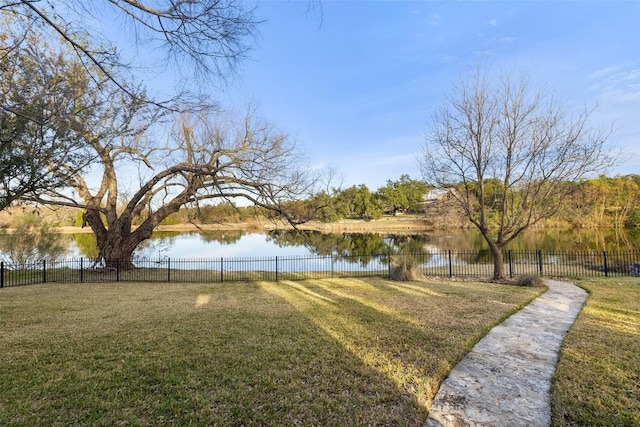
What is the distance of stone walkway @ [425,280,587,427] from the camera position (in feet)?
9.15

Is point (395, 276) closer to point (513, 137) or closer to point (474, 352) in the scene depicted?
point (513, 137)

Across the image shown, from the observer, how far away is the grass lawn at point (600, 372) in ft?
9.12

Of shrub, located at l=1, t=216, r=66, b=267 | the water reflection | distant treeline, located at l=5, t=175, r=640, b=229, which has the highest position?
distant treeline, located at l=5, t=175, r=640, b=229

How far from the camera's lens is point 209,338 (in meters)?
4.72

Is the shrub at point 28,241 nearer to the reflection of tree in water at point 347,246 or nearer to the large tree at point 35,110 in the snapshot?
the reflection of tree in water at point 347,246

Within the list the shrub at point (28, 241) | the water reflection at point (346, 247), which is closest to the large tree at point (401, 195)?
the water reflection at point (346, 247)

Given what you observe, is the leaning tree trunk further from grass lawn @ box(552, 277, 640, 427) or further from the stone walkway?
grass lawn @ box(552, 277, 640, 427)

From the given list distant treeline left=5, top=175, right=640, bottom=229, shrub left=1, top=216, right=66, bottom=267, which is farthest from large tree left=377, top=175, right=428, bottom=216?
shrub left=1, top=216, right=66, bottom=267

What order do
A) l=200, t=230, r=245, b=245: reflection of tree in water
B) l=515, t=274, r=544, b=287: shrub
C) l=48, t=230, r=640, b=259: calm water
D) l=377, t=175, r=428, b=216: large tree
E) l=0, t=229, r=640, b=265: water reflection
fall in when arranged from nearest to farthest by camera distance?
l=515, t=274, r=544, b=287: shrub, l=0, t=229, r=640, b=265: water reflection, l=48, t=230, r=640, b=259: calm water, l=200, t=230, r=245, b=245: reflection of tree in water, l=377, t=175, r=428, b=216: large tree

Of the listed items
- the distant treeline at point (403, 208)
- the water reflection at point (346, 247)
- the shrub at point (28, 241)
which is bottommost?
the water reflection at point (346, 247)

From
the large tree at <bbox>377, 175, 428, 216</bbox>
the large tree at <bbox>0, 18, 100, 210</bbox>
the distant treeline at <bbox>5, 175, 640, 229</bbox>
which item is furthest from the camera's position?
the large tree at <bbox>377, 175, 428, 216</bbox>

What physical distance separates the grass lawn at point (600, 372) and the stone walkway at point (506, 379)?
13 centimetres

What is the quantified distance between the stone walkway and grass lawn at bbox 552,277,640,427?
0.42 ft

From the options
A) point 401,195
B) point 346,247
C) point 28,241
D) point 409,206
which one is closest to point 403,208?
point 409,206
